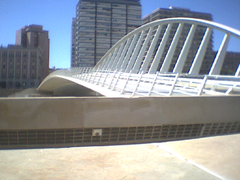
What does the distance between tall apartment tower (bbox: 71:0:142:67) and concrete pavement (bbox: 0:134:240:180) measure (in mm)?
106236

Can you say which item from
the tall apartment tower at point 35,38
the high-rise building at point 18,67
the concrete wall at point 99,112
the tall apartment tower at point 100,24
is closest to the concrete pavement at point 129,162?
the concrete wall at point 99,112

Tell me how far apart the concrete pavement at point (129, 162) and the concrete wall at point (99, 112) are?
29.0 inches

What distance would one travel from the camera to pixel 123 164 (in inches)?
164

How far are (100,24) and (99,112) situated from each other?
375 feet

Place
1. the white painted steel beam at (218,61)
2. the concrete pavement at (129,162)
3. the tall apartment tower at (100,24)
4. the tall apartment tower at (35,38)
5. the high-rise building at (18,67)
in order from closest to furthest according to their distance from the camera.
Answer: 1. the concrete pavement at (129,162)
2. the white painted steel beam at (218,61)
3. the high-rise building at (18,67)
4. the tall apartment tower at (100,24)
5. the tall apartment tower at (35,38)

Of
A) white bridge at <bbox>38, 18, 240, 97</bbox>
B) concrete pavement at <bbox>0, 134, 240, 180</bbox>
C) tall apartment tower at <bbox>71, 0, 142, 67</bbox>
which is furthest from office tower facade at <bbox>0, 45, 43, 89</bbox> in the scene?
concrete pavement at <bbox>0, 134, 240, 180</bbox>

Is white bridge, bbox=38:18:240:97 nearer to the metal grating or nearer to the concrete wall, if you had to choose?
the concrete wall

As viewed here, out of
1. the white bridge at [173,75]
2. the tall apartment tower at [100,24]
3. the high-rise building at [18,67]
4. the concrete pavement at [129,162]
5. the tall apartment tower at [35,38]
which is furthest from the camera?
the tall apartment tower at [35,38]

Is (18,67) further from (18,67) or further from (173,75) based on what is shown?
(173,75)

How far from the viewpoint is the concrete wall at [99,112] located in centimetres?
567

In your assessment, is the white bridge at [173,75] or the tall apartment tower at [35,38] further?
the tall apartment tower at [35,38]

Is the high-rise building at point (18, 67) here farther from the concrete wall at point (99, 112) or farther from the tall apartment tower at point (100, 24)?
the concrete wall at point (99, 112)

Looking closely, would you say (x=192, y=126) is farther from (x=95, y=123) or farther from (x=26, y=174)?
(x=26, y=174)

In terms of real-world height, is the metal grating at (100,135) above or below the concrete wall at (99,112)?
below
